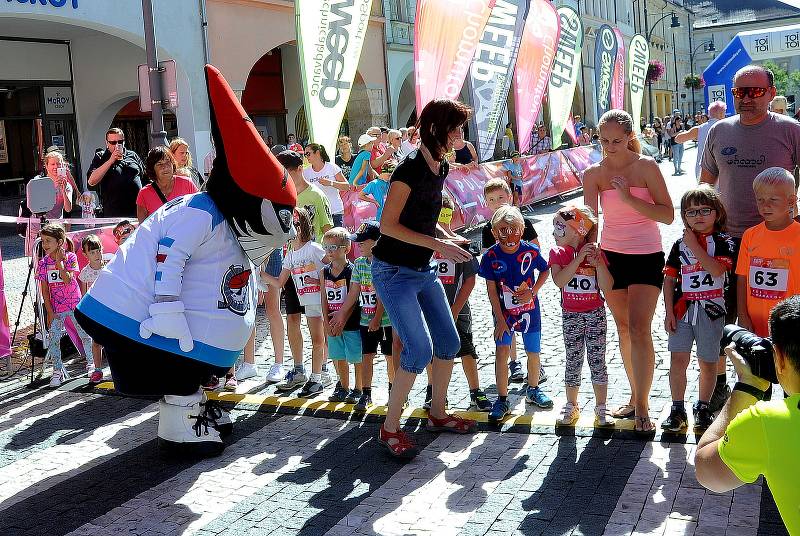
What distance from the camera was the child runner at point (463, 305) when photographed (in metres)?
5.90

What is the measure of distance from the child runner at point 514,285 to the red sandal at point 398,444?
0.81 metres

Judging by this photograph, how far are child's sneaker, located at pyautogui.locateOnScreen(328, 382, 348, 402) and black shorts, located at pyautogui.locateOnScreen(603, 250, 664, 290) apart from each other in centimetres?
204

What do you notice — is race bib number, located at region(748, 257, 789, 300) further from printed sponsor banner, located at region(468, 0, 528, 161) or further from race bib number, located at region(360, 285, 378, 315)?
printed sponsor banner, located at region(468, 0, 528, 161)

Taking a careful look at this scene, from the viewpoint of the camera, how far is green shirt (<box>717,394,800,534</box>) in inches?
91.3

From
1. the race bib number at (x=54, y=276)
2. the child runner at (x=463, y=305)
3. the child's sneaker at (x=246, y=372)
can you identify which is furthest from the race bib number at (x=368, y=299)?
the race bib number at (x=54, y=276)

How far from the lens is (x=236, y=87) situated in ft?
71.8

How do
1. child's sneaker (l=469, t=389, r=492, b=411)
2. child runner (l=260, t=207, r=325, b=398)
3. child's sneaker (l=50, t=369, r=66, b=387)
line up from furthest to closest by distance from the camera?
child's sneaker (l=50, t=369, r=66, b=387), child runner (l=260, t=207, r=325, b=398), child's sneaker (l=469, t=389, r=492, b=411)

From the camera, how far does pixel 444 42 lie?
1445cm

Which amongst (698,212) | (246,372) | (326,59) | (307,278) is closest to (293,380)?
(246,372)

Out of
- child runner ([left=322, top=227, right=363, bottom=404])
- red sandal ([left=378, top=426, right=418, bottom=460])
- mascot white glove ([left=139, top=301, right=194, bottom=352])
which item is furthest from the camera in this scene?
child runner ([left=322, top=227, right=363, bottom=404])

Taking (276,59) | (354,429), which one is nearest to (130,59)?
(276,59)

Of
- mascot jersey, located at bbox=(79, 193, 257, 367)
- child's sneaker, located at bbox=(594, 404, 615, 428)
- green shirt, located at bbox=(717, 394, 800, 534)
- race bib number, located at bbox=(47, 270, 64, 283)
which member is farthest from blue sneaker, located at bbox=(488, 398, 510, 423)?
race bib number, located at bbox=(47, 270, 64, 283)

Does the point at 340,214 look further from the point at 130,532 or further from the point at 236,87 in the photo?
the point at 236,87

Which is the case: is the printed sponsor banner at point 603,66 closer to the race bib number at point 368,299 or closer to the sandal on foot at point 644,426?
the race bib number at point 368,299
